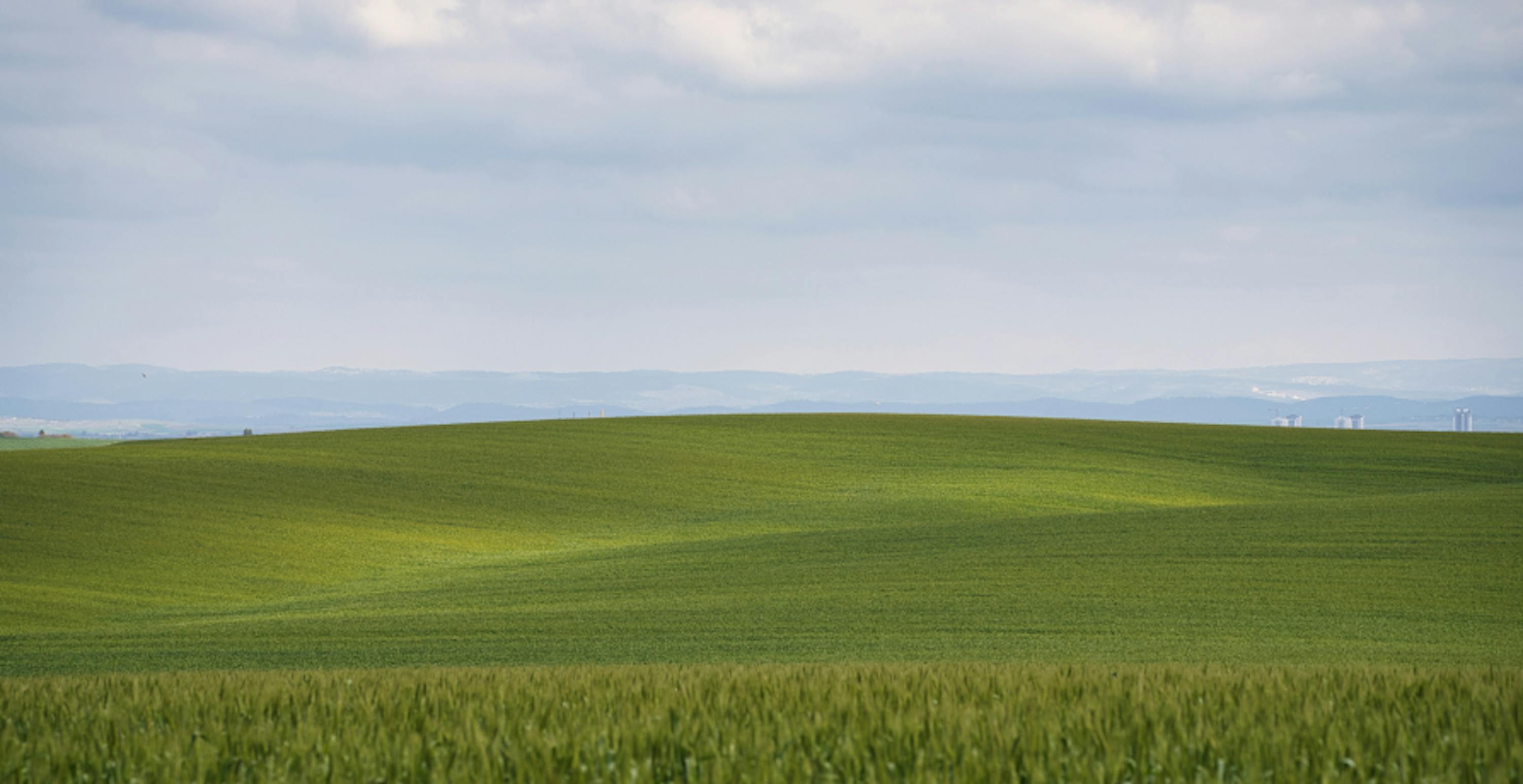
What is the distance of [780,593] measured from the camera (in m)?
16.1

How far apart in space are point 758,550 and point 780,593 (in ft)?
15.9

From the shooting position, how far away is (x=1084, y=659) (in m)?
9.58

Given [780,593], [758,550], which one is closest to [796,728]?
[780,593]

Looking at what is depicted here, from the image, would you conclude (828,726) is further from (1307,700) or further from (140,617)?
(140,617)

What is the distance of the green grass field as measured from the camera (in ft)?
14.3

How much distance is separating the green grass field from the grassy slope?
119mm

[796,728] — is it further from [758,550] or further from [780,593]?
[758,550]

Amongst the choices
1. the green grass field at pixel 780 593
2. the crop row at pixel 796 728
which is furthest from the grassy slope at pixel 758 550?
the crop row at pixel 796 728

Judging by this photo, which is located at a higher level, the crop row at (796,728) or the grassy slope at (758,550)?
the crop row at (796,728)

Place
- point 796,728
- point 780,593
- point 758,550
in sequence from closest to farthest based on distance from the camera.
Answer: point 796,728
point 780,593
point 758,550

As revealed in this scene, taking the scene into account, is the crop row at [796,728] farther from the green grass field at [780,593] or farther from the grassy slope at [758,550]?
the grassy slope at [758,550]

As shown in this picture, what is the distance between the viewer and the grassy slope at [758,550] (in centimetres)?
1225

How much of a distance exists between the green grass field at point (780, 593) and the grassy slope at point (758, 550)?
0.12m

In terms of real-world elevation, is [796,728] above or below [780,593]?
above
